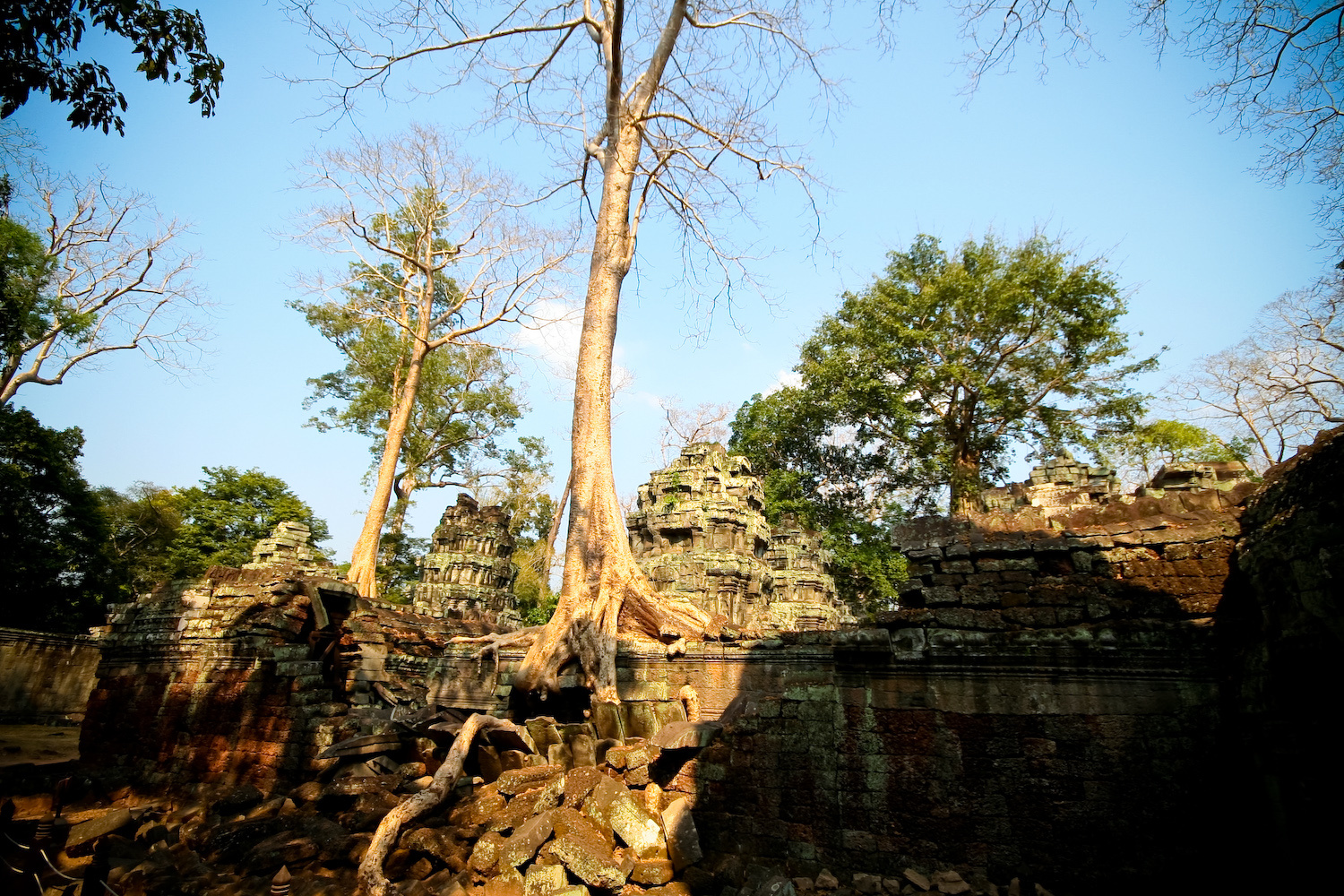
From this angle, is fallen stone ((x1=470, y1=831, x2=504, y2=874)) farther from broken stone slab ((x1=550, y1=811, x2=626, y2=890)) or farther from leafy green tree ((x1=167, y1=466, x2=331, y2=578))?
leafy green tree ((x1=167, y1=466, x2=331, y2=578))

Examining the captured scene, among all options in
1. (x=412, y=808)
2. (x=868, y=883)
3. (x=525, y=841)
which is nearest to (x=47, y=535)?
(x=412, y=808)

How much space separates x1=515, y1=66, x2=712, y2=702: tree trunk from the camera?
718 centimetres

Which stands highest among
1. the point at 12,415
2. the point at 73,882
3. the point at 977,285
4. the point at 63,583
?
the point at 977,285

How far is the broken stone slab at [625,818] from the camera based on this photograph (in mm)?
4492

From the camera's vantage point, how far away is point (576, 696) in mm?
7172

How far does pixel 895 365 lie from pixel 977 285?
3626 millimetres

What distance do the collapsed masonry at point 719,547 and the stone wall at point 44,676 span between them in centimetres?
1351

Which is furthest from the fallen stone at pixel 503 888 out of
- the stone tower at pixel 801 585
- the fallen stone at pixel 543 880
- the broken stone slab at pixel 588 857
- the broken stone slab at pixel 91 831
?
the stone tower at pixel 801 585

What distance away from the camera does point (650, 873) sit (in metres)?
4.33

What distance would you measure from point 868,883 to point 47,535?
88.5 ft

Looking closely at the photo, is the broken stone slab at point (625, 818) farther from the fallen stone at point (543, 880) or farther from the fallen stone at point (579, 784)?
the fallen stone at point (543, 880)

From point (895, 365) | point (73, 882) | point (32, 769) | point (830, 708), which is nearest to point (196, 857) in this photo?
point (73, 882)

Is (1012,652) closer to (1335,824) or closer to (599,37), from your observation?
(1335,824)

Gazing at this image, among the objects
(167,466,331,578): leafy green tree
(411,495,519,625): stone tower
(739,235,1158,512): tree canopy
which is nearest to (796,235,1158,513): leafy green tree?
(739,235,1158,512): tree canopy
